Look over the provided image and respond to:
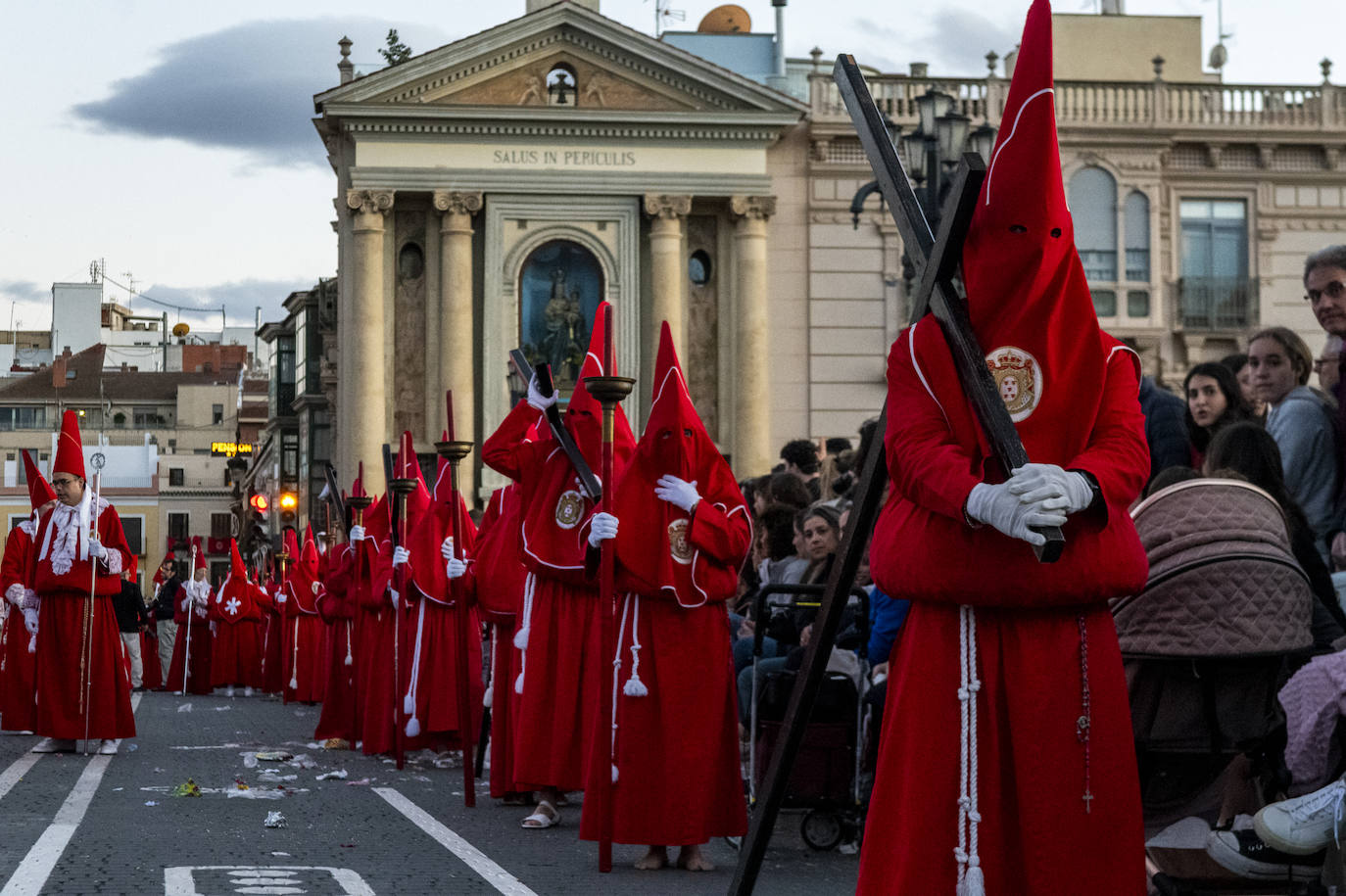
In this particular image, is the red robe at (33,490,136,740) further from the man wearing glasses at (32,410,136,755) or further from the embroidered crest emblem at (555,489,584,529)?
the embroidered crest emblem at (555,489,584,529)

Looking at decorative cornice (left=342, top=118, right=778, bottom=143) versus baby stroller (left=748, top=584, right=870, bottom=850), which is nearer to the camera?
baby stroller (left=748, top=584, right=870, bottom=850)

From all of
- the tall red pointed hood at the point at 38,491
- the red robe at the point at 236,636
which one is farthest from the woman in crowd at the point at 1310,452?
the red robe at the point at 236,636

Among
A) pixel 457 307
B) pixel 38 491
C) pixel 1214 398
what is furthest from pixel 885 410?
pixel 457 307

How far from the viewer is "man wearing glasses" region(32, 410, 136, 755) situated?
16.7m

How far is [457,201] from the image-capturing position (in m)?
38.6

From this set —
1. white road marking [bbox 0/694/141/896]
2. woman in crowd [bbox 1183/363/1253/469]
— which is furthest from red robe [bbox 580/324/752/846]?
white road marking [bbox 0/694/141/896]

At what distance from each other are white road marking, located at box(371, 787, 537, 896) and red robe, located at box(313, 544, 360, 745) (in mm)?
5158

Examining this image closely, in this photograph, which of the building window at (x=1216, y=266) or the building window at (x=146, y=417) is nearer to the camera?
the building window at (x=1216, y=266)

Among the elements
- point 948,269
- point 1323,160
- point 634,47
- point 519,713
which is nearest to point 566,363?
point 634,47

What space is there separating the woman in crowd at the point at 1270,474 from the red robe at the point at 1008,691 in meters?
1.88

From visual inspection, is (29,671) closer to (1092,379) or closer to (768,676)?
(768,676)

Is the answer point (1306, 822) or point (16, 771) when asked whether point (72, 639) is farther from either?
point (1306, 822)

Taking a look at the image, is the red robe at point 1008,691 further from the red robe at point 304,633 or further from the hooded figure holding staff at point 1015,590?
the red robe at point 304,633

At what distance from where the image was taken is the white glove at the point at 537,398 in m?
11.4
